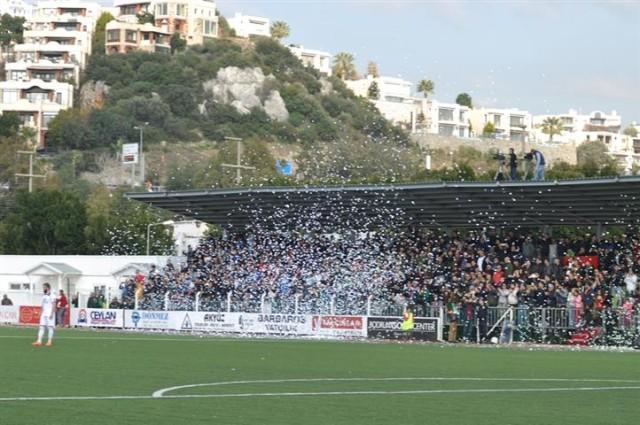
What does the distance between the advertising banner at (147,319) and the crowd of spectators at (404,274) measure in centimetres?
81

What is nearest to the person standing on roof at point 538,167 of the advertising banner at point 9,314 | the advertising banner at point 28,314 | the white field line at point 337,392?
the advertising banner at point 28,314

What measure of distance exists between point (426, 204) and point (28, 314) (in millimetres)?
18543

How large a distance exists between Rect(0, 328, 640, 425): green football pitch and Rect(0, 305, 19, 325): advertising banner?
77.3 ft

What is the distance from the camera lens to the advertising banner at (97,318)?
189 feet

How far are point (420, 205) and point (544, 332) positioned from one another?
31.8ft

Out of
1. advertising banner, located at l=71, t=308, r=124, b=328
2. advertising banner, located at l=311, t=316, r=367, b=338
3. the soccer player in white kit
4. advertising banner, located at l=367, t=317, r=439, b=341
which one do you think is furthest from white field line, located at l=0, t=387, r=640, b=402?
advertising banner, located at l=71, t=308, r=124, b=328

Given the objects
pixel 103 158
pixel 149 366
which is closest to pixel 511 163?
pixel 149 366

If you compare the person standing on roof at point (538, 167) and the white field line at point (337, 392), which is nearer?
the white field line at point (337, 392)

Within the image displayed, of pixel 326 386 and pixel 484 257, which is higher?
pixel 484 257

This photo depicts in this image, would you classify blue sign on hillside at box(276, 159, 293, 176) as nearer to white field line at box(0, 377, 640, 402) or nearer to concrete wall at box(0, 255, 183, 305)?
concrete wall at box(0, 255, 183, 305)

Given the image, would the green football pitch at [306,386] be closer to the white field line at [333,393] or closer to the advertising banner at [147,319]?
the white field line at [333,393]

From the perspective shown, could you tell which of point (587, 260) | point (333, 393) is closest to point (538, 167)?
point (587, 260)

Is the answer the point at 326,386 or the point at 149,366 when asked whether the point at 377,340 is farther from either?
the point at 326,386

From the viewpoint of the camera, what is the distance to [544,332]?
46.7m
